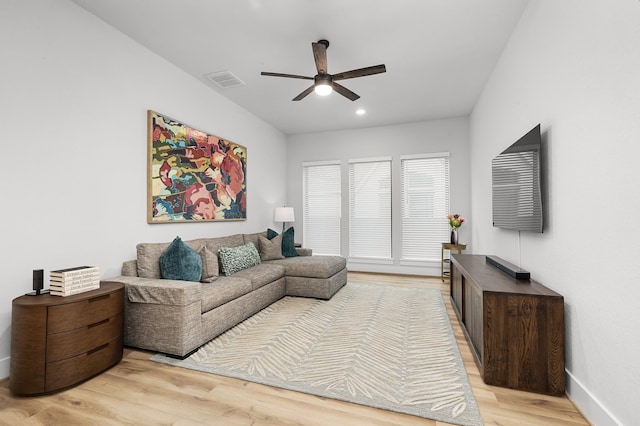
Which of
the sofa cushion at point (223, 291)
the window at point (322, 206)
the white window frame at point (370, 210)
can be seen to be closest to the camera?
the sofa cushion at point (223, 291)

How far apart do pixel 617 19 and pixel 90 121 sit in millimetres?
3660

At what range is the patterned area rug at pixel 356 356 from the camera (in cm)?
186

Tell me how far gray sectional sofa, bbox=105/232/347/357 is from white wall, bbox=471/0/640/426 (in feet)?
8.63

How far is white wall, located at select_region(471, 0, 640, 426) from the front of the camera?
4.45 ft

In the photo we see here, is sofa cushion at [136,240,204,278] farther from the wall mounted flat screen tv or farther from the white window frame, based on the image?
the white window frame

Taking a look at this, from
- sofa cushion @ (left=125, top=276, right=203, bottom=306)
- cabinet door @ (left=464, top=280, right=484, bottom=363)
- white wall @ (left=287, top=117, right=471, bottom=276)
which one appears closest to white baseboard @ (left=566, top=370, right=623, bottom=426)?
cabinet door @ (left=464, top=280, right=484, bottom=363)

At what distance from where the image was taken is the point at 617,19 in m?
1.43

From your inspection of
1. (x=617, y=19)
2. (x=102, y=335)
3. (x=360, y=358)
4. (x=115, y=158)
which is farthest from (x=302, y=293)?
(x=617, y=19)

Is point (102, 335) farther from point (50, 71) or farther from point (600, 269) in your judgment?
point (600, 269)

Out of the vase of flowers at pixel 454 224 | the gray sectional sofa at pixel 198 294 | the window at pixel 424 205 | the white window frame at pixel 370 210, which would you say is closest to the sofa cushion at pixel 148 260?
the gray sectional sofa at pixel 198 294

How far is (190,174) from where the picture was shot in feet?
12.0

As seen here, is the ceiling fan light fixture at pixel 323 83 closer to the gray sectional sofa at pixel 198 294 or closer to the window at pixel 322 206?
the gray sectional sofa at pixel 198 294

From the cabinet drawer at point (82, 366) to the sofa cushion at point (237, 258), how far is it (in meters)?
1.39

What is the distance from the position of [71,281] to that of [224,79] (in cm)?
286
